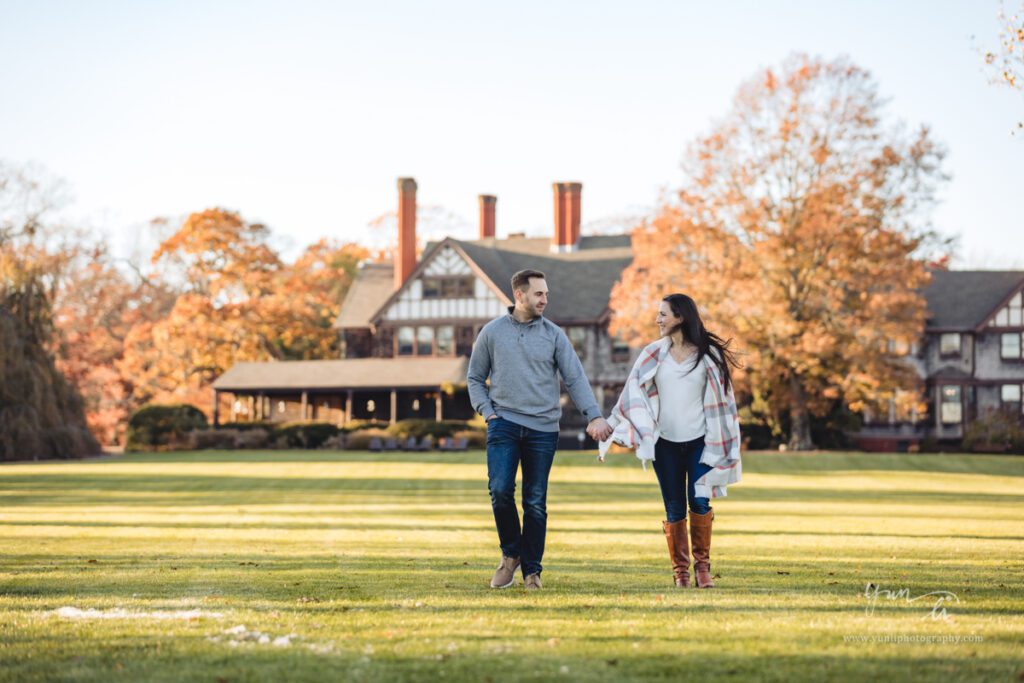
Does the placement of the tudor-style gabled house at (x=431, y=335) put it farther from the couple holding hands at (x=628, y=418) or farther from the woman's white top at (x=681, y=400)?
the woman's white top at (x=681, y=400)

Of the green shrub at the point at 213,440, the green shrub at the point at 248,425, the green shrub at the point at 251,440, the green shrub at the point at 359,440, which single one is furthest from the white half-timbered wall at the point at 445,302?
the green shrub at the point at 213,440

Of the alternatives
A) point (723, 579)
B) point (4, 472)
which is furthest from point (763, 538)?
point (4, 472)

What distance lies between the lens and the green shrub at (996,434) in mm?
47406

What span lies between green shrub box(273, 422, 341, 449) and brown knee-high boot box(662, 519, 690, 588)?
41397 millimetres

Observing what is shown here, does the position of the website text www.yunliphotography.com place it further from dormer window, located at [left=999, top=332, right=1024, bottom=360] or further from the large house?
dormer window, located at [left=999, top=332, right=1024, bottom=360]

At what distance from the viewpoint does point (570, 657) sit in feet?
19.7

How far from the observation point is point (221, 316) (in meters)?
57.7

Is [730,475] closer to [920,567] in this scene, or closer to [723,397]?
[723,397]

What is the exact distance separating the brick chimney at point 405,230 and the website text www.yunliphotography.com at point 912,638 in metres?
50.2

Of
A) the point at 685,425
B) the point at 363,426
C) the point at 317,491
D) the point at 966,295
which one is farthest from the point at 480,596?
the point at 966,295

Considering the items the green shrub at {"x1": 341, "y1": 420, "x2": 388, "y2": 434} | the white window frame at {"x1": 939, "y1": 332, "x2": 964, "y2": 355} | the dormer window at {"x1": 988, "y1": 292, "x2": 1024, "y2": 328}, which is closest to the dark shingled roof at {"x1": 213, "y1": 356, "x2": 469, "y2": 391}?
the green shrub at {"x1": 341, "y1": 420, "x2": 388, "y2": 434}

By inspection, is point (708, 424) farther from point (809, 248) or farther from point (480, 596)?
point (809, 248)

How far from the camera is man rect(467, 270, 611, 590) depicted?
905 cm

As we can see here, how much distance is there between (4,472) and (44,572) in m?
23.8
